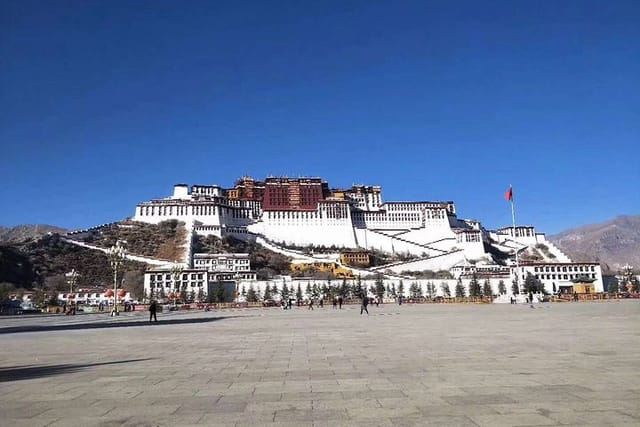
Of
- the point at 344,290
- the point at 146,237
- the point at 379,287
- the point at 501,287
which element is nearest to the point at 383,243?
the point at 501,287

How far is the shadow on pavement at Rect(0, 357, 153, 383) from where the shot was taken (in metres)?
8.42

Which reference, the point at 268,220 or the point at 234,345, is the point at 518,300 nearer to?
the point at 234,345

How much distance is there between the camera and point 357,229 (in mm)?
126188

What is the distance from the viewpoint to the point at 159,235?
114 m

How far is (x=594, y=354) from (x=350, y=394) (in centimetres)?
579

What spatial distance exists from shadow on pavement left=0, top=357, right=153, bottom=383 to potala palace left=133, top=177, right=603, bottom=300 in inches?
3560

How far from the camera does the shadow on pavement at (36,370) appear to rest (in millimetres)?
8422

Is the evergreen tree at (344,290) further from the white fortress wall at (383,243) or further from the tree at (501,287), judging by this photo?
the white fortress wall at (383,243)

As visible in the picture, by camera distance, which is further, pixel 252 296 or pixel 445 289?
pixel 445 289

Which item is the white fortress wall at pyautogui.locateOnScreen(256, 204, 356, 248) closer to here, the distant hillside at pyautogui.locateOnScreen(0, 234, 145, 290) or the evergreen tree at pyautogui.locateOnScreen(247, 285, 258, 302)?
the distant hillside at pyautogui.locateOnScreen(0, 234, 145, 290)

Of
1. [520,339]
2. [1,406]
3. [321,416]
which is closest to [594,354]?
[520,339]

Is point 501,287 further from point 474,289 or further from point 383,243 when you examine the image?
point 383,243

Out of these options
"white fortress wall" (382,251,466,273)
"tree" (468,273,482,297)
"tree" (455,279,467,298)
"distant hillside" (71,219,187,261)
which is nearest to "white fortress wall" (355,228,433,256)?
"white fortress wall" (382,251,466,273)

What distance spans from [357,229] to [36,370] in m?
118
